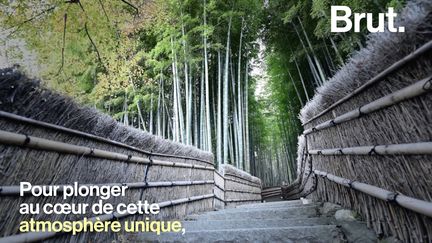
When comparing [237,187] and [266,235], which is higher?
[266,235]

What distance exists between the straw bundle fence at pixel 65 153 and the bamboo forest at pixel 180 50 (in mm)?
147

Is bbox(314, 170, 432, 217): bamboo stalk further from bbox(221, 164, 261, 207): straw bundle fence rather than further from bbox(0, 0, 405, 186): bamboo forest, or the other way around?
bbox(221, 164, 261, 207): straw bundle fence

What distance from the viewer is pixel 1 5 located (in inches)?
142

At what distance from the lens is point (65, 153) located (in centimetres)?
188

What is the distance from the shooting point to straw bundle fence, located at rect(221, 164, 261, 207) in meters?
6.63

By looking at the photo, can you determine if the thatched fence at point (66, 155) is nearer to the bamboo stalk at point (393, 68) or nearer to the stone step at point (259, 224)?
the stone step at point (259, 224)

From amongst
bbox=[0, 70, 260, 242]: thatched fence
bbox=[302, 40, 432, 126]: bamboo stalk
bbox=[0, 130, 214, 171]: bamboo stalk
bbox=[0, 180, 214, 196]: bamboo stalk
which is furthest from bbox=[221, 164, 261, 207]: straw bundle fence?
bbox=[302, 40, 432, 126]: bamboo stalk

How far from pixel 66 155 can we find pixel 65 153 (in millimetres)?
18

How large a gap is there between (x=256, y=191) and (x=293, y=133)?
487cm

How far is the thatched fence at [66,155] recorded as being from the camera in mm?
1481

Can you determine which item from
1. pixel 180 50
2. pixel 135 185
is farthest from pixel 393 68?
pixel 180 50

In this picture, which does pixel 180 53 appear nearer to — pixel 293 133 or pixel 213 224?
pixel 213 224

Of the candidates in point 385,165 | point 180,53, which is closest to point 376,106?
point 385,165

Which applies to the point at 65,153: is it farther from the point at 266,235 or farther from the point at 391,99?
the point at 391,99
